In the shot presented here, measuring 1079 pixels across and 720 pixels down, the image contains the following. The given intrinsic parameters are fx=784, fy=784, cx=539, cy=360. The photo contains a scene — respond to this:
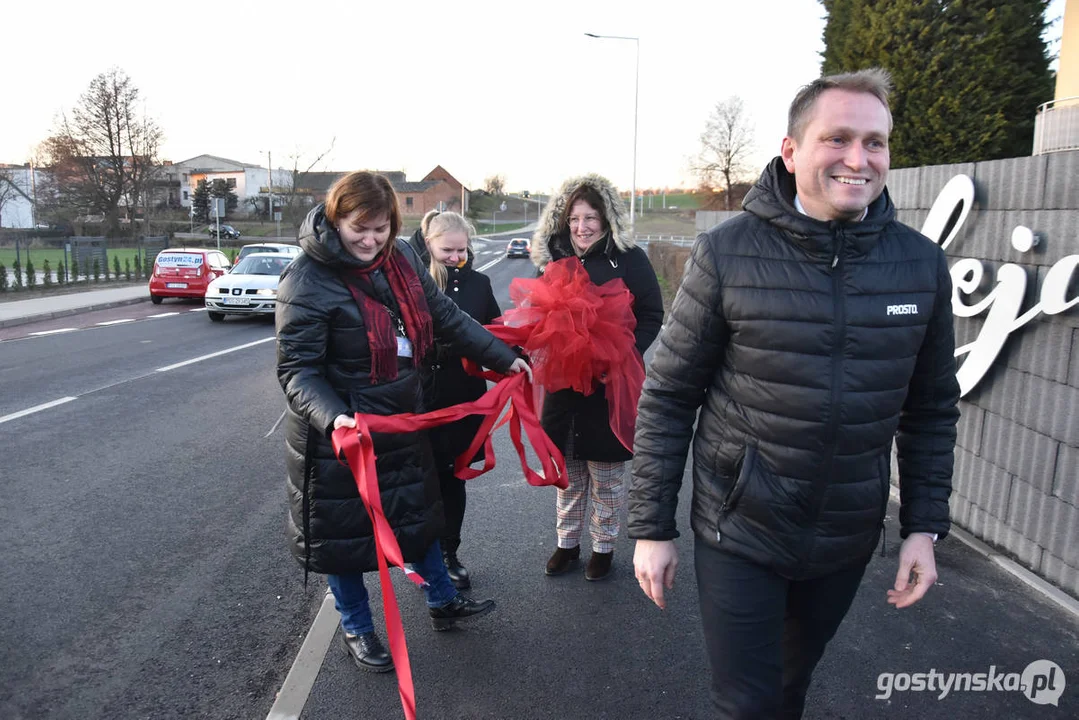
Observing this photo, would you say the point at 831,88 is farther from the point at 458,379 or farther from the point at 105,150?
the point at 105,150

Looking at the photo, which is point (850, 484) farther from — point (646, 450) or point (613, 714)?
point (613, 714)

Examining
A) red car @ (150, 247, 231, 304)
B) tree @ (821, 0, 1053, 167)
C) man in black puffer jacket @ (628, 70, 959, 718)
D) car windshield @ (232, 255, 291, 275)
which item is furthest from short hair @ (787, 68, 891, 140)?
red car @ (150, 247, 231, 304)

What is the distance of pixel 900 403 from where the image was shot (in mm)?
2164

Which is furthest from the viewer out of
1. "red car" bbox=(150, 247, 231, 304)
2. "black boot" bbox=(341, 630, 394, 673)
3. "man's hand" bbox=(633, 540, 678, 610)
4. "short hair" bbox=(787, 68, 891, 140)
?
"red car" bbox=(150, 247, 231, 304)

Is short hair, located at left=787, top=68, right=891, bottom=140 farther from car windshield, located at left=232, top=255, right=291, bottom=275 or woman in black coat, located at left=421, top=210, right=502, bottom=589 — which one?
car windshield, located at left=232, top=255, right=291, bottom=275

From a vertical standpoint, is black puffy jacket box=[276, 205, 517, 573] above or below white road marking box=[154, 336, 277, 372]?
above

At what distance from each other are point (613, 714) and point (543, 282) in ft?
6.70

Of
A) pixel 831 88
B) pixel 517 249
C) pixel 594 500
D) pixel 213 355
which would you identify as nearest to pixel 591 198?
pixel 594 500

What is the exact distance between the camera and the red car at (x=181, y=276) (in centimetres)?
2180

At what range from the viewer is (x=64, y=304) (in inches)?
806

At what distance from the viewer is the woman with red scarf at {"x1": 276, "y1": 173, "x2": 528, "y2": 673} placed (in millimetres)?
2967

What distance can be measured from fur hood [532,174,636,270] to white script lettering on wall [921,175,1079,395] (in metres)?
1.87

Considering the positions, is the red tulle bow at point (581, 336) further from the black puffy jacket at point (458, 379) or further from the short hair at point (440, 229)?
the short hair at point (440, 229)

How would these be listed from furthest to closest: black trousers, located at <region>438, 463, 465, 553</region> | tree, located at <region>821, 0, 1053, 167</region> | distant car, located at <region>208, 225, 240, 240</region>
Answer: distant car, located at <region>208, 225, 240, 240</region> < tree, located at <region>821, 0, 1053, 167</region> < black trousers, located at <region>438, 463, 465, 553</region>
